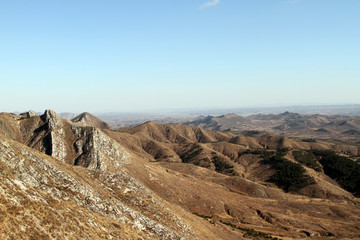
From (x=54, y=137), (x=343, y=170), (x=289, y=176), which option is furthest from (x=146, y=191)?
(x=343, y=170)

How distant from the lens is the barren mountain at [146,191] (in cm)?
2748

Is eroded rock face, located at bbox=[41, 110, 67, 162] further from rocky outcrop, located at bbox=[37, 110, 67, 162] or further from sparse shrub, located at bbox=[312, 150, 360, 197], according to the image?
sparse shrub, located at bbox=[312, 150, 360, 197]

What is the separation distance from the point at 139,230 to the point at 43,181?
16581 millimetres

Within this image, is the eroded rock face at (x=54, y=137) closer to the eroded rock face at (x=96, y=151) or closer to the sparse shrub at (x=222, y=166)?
the eroded rock face at (x=96, y=151)

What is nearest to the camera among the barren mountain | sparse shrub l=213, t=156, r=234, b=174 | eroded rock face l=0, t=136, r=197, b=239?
eroded rock face l=0, t=136, r=197, b=239

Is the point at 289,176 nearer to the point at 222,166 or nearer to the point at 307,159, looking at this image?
the point at 307,159

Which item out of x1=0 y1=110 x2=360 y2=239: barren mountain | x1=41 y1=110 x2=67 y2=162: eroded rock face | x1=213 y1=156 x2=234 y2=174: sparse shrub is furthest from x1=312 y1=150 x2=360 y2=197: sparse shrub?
x1=41 y1=110 x2=67 y2=162: eroded rock face

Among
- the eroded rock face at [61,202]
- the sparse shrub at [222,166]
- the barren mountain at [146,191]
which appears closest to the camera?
the eroded rock face at [61,202]

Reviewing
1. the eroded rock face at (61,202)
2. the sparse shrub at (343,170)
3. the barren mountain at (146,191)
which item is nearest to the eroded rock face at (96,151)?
the barren mountain at (146,191)

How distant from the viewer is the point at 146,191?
180 ft

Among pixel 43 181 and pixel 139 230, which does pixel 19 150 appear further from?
pixel 139 230

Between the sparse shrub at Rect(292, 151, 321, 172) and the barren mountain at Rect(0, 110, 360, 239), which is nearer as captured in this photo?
the barren mountain at Rect(0, 110, 360, 239)

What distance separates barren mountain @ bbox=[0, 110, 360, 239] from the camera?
27.5 metres

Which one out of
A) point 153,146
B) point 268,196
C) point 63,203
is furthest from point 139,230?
point 153,146
